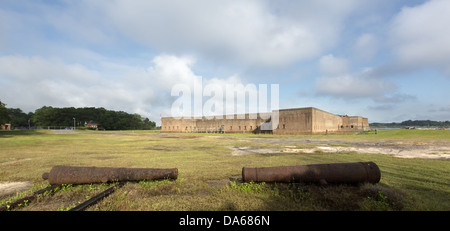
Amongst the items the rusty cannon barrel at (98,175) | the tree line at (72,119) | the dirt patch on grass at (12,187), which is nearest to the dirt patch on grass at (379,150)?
the rusty cannon barrel at (98,175)

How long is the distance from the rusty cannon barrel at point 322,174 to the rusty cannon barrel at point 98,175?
89.5 inches

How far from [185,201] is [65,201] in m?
2.44

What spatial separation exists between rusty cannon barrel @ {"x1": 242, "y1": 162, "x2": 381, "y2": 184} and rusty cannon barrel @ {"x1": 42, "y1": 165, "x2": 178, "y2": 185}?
7.46 ft

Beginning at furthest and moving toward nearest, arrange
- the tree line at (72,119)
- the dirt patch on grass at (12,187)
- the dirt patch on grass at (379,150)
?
the tree line at (72,119), the dirt patch on grass at (379,150), the dirt patch on grass at (12,187)

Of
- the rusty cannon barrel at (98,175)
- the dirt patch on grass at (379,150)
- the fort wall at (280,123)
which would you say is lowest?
the dirt patch on grass at (379,150)

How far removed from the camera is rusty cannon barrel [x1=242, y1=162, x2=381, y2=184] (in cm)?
410

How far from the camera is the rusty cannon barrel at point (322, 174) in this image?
4.10 metres

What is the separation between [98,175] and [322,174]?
17.1 ft

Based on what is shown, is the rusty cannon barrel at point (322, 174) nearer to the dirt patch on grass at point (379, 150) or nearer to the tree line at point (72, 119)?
the dirt patch on grass at point (379, 150)

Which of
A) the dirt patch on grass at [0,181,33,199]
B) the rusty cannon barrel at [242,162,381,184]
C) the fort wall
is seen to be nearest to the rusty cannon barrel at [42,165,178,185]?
the dirt patch on grass at [0,181,33,199]

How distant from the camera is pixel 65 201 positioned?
3793 millimetres
